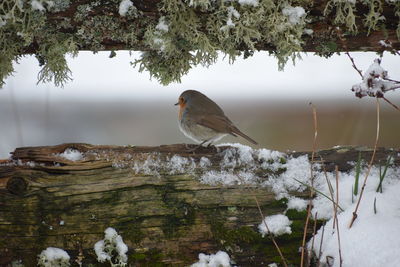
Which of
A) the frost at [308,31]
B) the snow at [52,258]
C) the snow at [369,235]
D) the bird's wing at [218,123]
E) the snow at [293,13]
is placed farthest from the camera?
the bird's wing at [218,123]

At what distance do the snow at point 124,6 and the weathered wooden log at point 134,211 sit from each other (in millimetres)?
901

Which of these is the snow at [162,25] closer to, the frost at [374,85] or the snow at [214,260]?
the frost at [374,85]

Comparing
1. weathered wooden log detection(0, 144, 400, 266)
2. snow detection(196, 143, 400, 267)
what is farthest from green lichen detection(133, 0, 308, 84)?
weathered wooden log detection(0, 144, 400, 266)

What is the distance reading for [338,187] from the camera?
2.76 m

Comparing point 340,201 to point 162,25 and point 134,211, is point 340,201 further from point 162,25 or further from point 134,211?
point 162,25

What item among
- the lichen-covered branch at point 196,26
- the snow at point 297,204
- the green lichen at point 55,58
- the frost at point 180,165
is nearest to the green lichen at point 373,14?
the lichen-covered branch at point 196,26

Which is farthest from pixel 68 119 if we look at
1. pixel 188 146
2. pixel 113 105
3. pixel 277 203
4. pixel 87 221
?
pixel 277 203

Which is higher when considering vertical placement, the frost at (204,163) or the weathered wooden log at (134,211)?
the frost at (204,163)

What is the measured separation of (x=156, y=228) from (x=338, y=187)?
110cm

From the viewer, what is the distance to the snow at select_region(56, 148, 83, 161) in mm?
2907

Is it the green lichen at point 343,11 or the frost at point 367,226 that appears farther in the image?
the green lichen at point 343,11

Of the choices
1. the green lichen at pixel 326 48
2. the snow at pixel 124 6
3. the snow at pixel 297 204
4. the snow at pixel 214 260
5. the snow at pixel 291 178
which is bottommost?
the snow at pixel 214 260

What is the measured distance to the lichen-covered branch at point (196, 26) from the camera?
109 inches

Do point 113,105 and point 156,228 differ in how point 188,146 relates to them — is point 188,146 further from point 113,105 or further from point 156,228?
point 113,105
